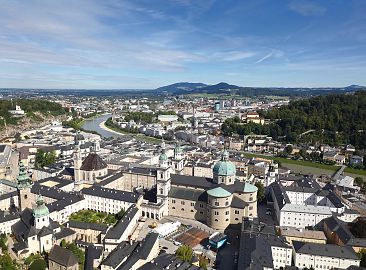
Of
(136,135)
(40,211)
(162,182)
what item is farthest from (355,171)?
(136,135)

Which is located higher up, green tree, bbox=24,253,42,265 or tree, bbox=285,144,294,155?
tree, bbox=285,144,294,155

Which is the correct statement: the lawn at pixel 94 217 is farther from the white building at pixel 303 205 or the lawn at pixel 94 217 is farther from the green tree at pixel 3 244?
the white building at pixel 303 205

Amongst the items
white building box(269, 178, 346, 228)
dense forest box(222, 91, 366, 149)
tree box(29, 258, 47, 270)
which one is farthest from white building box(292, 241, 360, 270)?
dense forest box(222, 91, 366, 149)

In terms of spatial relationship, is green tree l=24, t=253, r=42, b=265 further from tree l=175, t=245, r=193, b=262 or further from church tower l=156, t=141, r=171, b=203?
church tower l=156, t=141, r=171, b=203

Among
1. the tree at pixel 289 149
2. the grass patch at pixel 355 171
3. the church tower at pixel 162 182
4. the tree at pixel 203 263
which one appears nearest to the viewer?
the tree at pixel 203 263

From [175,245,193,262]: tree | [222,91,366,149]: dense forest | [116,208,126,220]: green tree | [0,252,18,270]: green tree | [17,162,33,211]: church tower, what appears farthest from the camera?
[222,91,366,149]: dense forest

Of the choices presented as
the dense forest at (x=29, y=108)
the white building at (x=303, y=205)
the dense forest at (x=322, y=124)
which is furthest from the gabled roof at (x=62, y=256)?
the dense forest at (x=29, y=108)
